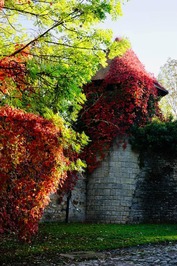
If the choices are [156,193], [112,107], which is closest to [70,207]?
[156,193]

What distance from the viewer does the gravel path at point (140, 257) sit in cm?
717

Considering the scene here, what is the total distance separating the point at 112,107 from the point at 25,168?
31.1 feet

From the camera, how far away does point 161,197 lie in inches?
621

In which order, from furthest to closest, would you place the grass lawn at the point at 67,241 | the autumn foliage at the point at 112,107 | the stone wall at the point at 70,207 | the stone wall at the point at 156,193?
the autumn foliage at the point at 112,107
the stone wall at the point at 156,193
the stone wall at the point at 70,207
the grass lawn at the point at 67,241

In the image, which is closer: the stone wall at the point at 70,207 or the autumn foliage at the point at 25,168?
the autumn foliage at the point at 25,168

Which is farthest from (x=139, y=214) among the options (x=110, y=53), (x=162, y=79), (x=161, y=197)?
(x=162, y=79)

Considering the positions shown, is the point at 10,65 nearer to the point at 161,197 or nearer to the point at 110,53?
the point at 110,53

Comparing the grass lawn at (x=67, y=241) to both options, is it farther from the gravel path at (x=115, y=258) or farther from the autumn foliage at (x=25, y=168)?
the autumn foliage at (x=25, y=168)

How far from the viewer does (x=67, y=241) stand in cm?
977

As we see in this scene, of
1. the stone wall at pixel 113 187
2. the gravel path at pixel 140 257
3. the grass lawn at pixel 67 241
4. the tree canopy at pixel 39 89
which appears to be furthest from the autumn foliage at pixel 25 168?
the stone wall at pixel 113 187

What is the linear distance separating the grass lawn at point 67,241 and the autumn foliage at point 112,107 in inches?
175

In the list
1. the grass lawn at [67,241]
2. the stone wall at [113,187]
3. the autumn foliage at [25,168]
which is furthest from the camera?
the stone wall at [113,187]

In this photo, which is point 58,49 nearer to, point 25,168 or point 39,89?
point 39,89

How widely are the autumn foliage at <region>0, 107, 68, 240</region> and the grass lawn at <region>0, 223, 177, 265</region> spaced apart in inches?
38.9
